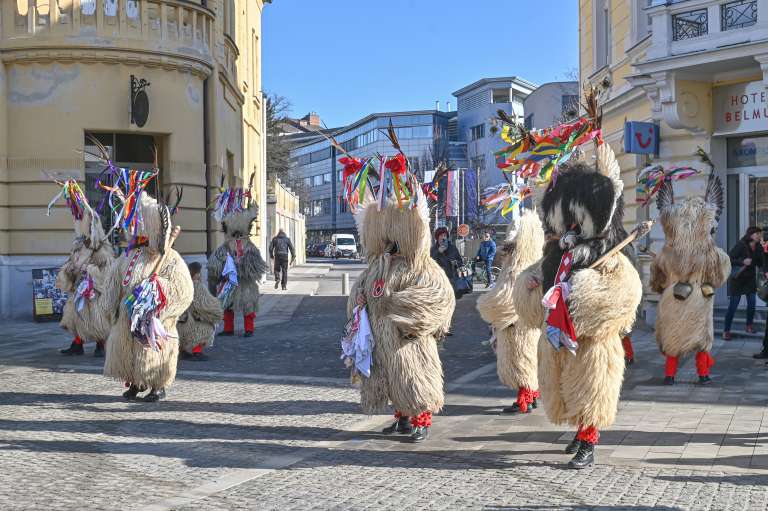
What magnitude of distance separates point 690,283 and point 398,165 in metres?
3.94

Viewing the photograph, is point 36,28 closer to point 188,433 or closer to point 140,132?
point 140,132

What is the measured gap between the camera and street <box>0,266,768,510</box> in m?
5.16

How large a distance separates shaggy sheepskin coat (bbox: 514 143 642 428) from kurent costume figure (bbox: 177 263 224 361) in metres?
5.90

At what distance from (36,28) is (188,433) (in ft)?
38.9

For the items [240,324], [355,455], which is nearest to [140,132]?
[240,324]

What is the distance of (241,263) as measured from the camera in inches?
524

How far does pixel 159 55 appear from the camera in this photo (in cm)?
1662

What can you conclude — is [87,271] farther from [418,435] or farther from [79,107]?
[79,107]

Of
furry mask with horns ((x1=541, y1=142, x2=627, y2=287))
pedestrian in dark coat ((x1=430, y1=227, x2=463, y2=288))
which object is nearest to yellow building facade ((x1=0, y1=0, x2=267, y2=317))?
pedestrian in dark coat ((x1=430, y1=227, x2=463, y2=288))

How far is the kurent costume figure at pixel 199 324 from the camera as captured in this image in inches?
428

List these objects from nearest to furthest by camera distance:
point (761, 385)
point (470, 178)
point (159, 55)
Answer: point (761, 385) < point (159, 55) < point (470, 178)

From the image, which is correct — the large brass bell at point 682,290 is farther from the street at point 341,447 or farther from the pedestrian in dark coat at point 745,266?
the pedestrian in dark coat at point 745,266

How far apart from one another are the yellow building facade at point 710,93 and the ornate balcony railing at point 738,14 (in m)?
0.01

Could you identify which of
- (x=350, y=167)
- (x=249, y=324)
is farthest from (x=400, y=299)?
(x=249, y=324)
